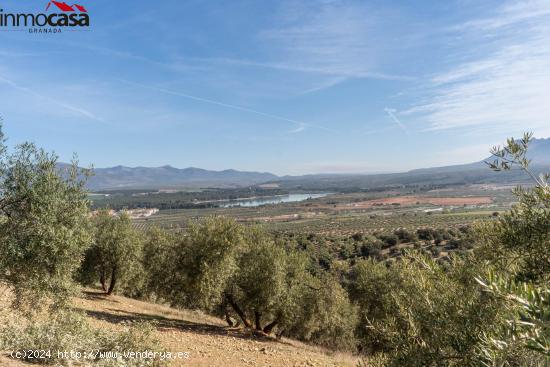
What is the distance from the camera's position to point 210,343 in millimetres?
21188

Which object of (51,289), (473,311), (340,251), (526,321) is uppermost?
(526,321)

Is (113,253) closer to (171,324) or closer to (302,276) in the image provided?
(171,324)

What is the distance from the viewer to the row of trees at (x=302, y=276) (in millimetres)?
6082

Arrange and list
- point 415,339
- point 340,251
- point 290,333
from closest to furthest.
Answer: point 415,339 → point 290,333 → point 340,251

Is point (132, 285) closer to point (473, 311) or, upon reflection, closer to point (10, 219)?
point (10, 219)

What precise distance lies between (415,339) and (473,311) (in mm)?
1450

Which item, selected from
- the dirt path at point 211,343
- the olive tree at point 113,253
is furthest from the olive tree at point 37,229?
the olive tree at point 113,253

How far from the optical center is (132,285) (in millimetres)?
38750

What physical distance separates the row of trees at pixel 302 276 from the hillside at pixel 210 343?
243cm

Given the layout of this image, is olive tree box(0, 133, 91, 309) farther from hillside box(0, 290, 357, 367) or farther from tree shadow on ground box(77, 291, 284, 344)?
tree shadow on ground box(77, 291, 284, 344)

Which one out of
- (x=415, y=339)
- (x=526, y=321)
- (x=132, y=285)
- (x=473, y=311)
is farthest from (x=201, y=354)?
(x=132, y=285)

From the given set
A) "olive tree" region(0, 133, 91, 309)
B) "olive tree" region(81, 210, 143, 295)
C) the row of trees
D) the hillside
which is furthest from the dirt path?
"olive tree" region(0, 133, 91, 309)

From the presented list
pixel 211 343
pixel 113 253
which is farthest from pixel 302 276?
pixel 113 253

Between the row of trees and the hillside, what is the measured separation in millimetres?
2428
